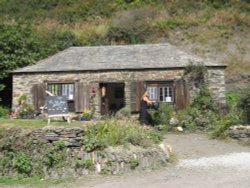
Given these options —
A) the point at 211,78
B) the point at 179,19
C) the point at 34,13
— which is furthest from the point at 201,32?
the point at 34,13

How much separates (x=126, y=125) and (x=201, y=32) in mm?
19119

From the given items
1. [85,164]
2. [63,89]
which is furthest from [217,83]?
[85,164]

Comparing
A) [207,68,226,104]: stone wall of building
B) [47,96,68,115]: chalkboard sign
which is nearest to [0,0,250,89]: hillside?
[207,68,226,104]: stone wall of building

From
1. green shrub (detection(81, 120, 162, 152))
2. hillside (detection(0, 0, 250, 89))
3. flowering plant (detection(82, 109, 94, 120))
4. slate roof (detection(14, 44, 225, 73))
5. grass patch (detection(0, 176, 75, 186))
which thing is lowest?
grass patch (detection(0, 176, 75, 186))

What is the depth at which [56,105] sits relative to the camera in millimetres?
12195

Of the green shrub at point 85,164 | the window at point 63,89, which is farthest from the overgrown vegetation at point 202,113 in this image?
the green shrub at point 85,164

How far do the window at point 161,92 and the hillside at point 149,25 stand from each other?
24.0 ft

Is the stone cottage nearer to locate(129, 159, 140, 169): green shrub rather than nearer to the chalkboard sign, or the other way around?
the chalkboard sign

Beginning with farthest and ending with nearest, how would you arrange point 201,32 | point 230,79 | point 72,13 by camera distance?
point 72,13, point 201,32, point 230,79

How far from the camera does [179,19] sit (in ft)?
94.5

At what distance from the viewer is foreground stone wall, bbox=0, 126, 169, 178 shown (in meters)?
8.22

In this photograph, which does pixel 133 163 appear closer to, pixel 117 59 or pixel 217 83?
pixel 217 83

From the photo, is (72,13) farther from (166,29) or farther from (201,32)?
(201,32)

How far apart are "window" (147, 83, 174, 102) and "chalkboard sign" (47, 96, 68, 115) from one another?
6.02 metres
